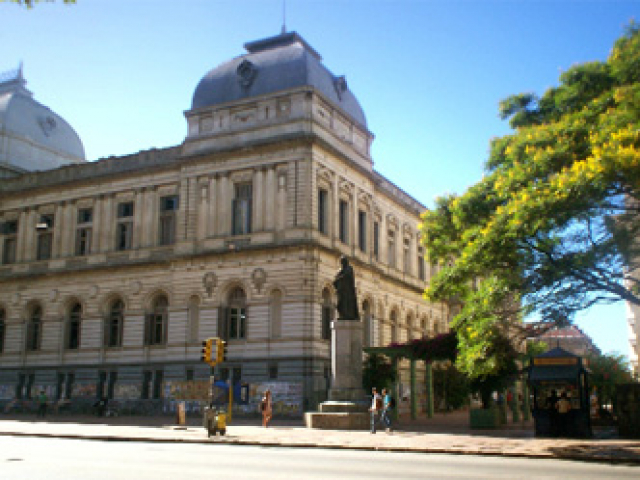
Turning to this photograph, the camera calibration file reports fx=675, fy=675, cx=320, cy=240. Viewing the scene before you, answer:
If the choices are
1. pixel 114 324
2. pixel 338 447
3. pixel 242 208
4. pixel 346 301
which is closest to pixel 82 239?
pixel 114 324

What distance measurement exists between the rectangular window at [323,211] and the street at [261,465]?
21.6 metres

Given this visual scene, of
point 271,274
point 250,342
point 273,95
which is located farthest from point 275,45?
point 250,342

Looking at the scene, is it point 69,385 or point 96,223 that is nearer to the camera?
point 69,385

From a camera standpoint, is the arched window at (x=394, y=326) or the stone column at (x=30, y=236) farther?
the arched window at (x=394, y=326)

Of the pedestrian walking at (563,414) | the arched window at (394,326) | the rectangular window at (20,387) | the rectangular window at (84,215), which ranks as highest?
the rectangular window at (84,215)

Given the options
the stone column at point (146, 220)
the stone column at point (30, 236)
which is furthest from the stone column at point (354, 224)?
the stone column at point (30, 236)

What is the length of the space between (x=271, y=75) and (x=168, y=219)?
11.0m

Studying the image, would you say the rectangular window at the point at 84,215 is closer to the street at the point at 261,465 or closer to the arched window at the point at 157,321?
the arched window at the point at 157,321

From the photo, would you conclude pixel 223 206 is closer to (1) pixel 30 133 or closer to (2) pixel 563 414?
(2) pixel 563 414

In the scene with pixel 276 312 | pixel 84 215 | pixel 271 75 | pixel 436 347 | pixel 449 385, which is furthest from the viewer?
pixel 84 215

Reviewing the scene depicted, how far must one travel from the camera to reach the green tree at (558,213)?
17.2 m

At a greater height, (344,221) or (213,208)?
(213,208)

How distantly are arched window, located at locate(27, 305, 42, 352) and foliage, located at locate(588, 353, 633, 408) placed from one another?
33973mm

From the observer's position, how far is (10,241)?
48.1 metres
